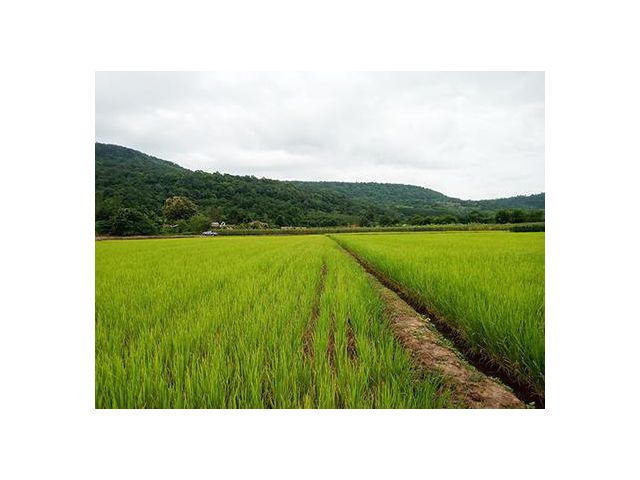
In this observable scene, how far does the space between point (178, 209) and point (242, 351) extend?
12.4 feet

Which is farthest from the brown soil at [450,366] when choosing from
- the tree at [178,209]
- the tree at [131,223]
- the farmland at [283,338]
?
the tree at [178,209]

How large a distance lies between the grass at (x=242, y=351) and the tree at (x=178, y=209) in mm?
957

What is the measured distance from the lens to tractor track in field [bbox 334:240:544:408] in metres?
1.61

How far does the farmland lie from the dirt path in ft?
0.37

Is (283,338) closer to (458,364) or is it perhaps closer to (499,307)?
(458,364)

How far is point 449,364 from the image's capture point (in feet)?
6.46

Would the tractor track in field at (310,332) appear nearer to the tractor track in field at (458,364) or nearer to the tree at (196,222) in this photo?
the tractor track in field at (458,364)

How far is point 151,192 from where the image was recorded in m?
3.79

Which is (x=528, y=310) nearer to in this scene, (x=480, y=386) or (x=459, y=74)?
(x=480, y=386)

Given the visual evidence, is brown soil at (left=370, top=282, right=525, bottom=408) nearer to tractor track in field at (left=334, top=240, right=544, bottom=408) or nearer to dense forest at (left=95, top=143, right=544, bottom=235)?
tractor track in field at (left=334, top=240, right=544, bottom=408)

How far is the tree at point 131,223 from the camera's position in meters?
3.11
